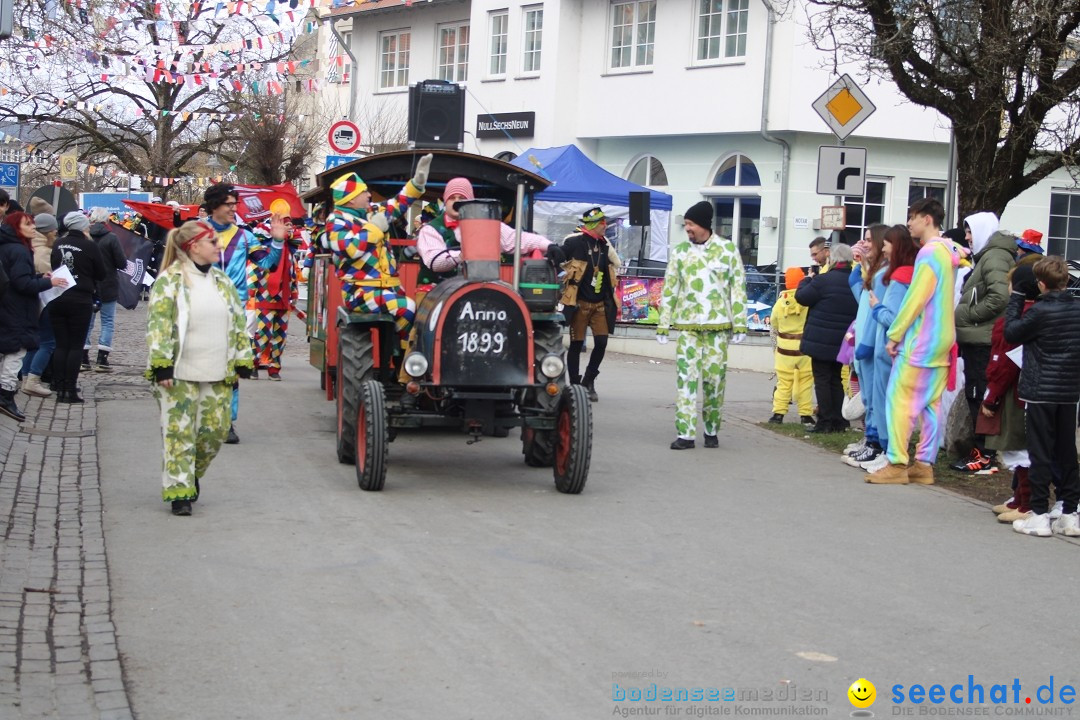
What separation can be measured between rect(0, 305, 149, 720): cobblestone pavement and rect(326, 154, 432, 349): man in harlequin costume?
7.66 ft

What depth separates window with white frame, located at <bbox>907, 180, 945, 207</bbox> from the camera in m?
30.5

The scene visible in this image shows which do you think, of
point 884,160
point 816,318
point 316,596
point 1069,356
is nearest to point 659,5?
point 884,160

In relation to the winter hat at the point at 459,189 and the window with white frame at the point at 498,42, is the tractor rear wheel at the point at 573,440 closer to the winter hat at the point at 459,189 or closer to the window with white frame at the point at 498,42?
the winter hat at the point at 459,189

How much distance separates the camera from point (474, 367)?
9531 mm

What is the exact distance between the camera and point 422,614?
21.3ft

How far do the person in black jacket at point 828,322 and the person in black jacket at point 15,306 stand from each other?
7.06 metres

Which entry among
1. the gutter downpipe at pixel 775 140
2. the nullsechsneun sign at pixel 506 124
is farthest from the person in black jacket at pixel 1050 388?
the nullsechsneun sign at pixel 506 124

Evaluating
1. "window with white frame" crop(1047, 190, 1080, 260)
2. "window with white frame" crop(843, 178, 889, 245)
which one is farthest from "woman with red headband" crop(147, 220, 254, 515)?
"window with white frame" crop(1047, 190, 1080, 260)

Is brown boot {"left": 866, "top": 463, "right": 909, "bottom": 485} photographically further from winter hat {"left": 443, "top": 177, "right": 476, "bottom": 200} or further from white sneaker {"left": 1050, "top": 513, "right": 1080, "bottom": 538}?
winter hat {"left": 443, "top": 177, "right": 476, "bottom": 200}

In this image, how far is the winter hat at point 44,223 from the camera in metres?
14.3

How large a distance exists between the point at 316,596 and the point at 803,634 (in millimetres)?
2323

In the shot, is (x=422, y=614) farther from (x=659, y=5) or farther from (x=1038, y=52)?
(x=659, y=5)

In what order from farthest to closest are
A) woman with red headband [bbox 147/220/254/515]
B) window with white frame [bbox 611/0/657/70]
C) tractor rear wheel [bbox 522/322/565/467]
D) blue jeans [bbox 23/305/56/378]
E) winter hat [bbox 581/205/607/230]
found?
window with white frame [bbox 611/0/657/70] → winter hat [bbox 581/205/607/230] → blue jeans [bbox 23/305/56/378] → tractor rear wheel [bbox 522/322/565/467] → woman with red headband [bbox 147/220/254/515]

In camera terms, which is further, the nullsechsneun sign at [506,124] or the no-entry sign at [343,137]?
the nullsechsneun sign at [506,124]
